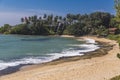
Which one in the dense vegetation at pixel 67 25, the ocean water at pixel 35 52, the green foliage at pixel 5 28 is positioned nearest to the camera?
the ocean water at pixel 35 52

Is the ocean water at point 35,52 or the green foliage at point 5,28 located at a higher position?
the green foliage at point 5,28

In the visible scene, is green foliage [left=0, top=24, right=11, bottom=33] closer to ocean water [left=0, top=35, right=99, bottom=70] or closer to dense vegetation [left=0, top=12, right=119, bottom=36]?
dense vegetation [left=0, top=12, right=119, bottom=36]

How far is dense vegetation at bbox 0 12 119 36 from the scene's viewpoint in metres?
127

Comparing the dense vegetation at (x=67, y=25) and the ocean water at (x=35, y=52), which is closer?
the ocean water at (x=35, y=52)

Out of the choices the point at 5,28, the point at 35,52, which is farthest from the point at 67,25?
the point at 35,52

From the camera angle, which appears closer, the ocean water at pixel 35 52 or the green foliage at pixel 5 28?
the ocean water at pixel 35 52

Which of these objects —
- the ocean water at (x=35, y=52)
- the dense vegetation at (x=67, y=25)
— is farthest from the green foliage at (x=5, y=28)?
the ocean water at (x=35, y=52)

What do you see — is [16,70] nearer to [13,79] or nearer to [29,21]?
[13,79]

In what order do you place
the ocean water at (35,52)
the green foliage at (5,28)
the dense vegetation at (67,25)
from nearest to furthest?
the ocean water at (35,52) → the dense vegetation at (67,25) → the green foliage at (5,28)

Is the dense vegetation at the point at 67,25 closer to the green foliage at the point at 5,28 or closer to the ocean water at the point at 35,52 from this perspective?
the green foliage at the point at 5,28

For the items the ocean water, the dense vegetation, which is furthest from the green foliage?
the ocean water

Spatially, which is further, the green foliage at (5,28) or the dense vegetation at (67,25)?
the green foliage at (5,28)

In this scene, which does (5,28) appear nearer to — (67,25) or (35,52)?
(67,25)

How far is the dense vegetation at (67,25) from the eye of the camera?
127094 millimetres
